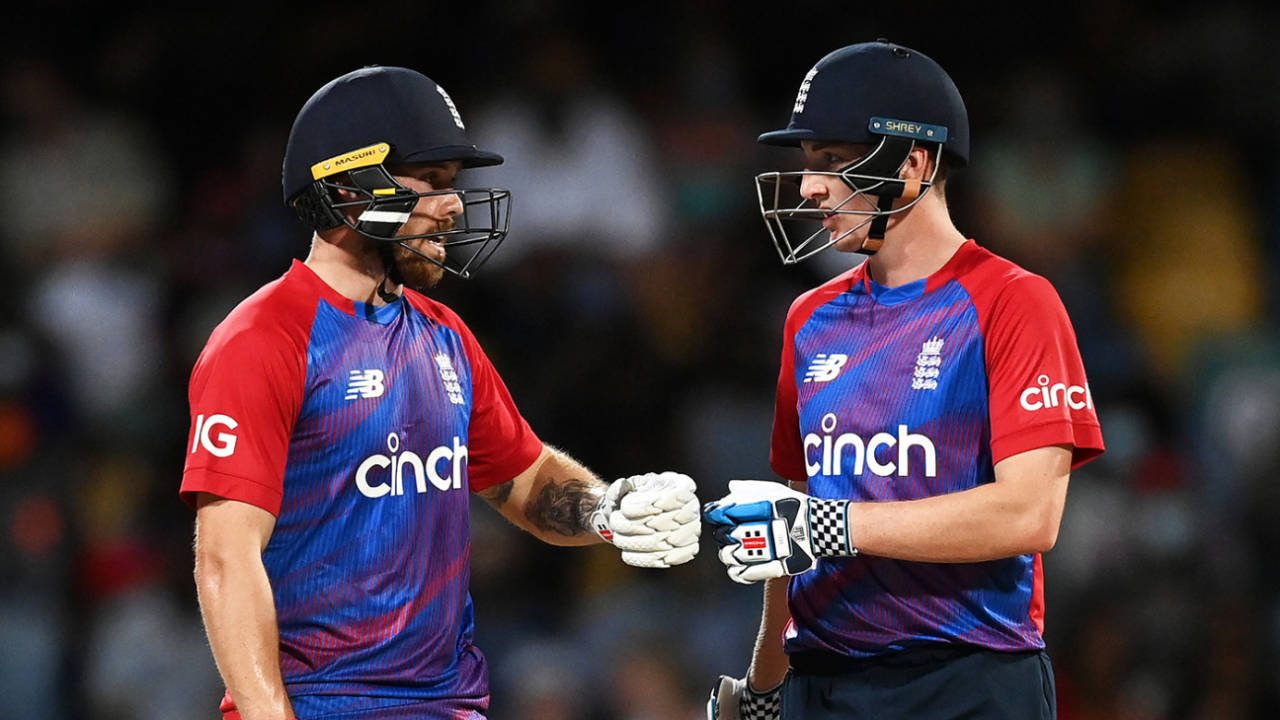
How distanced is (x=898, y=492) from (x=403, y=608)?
1.42 m

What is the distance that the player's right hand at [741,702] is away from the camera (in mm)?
4824

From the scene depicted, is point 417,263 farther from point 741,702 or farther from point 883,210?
point 741,702

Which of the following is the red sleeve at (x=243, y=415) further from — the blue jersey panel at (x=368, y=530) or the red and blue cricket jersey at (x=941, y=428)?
the red and blue cricket jersey at (x=941, y=428)

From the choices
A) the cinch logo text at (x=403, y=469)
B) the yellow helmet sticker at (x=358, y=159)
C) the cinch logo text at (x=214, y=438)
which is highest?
the yellow helmet sticker at (x=358, y=159)

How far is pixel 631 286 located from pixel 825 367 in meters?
4.59

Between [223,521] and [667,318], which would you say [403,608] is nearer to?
[223,521]

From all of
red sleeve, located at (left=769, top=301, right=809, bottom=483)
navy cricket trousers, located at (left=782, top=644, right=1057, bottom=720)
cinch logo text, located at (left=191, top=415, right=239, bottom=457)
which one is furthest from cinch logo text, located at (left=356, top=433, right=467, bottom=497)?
navy cricket trousers, located at (left=782, top=644, right=1057, bottom=720)

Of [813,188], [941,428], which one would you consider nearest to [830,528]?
[941,428]

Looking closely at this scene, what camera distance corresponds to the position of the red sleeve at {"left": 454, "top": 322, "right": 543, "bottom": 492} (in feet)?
16.0

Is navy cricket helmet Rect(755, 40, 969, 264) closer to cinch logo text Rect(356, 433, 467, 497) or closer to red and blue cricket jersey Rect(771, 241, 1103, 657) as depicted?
red and blue cricket jersey Rect(771, 241, 1103, 657)

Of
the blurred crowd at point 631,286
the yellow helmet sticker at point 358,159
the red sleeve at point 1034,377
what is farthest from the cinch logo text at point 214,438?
the blurred crowd at point 631,286

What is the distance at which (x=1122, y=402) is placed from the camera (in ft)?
28.5

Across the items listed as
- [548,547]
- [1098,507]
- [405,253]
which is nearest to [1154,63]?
[1098,507]

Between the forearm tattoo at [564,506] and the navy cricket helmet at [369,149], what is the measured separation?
0.89 meters
